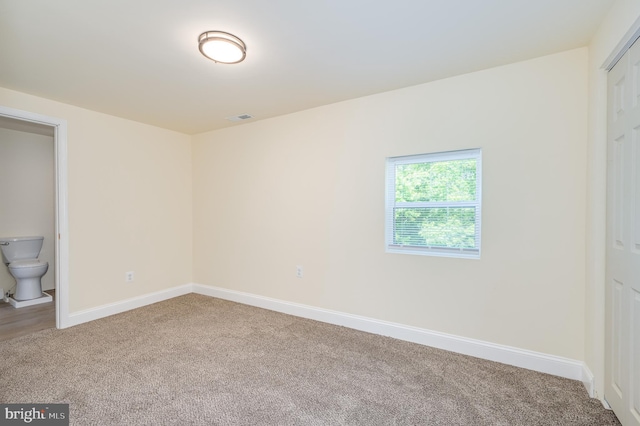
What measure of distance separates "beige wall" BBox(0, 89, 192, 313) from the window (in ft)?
10.2

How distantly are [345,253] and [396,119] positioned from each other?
4.77 feet

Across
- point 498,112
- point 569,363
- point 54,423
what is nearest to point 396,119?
point 498,112

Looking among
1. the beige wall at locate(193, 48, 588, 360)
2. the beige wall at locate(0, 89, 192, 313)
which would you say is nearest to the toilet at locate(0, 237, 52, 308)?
the beige wall at locate(0, 89, 192, 313)

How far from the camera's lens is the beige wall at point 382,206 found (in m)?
2.26

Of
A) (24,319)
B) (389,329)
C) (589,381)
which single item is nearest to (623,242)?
(589,381)

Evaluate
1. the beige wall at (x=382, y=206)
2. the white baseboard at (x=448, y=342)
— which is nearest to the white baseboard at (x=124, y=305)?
the beige wall at (x=382, y=206)

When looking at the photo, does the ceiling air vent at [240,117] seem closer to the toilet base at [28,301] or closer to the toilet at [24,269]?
the toilet at [24,269]

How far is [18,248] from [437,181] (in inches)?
216

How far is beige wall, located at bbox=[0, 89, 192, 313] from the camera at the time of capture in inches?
131

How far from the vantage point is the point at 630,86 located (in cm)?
165

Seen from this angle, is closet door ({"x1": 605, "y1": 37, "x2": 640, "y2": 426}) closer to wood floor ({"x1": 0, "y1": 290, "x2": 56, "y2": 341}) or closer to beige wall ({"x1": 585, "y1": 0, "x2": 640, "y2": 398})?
beige wall ({"x1": 585, "y1": 0, "x2": 640, "y2": 398})

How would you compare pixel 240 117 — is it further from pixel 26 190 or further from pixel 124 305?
pixel 26 190

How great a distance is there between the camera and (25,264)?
3.95 metres

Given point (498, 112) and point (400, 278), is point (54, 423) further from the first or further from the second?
point (498, 112)
